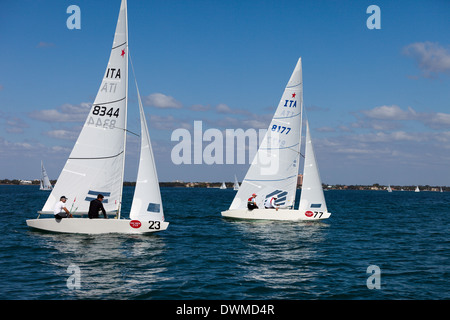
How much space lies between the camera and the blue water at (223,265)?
11.7m

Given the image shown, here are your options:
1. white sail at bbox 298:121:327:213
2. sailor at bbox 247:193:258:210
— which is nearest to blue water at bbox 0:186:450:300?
sailor at bbox 247:193:258:210

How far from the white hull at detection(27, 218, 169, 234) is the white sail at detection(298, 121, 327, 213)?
11591 mm

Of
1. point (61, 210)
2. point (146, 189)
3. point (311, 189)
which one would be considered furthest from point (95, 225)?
point (311, 189)

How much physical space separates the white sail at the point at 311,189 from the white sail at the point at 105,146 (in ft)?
41.1

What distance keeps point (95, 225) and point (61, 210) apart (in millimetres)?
1780

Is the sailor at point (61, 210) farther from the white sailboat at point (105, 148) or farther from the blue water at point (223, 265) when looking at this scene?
the blue water at point (223, 265)

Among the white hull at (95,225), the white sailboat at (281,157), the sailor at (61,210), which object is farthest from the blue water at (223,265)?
the white sailboat at (281,157)

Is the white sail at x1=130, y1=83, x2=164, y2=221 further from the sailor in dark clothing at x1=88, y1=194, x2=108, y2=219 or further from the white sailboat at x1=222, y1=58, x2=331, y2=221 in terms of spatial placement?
the white sailboat at x1=222, y1=58, x2=331, y2=221

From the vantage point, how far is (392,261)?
16641 mm

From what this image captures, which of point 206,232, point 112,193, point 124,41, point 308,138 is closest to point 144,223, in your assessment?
point 112,193

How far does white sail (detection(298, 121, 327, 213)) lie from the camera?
27.8 metres

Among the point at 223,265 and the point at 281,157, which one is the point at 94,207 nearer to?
the point at 223,265

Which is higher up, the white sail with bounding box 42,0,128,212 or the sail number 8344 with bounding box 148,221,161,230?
the white sail with bounding box 42,0,128,212

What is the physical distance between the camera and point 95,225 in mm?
19078
